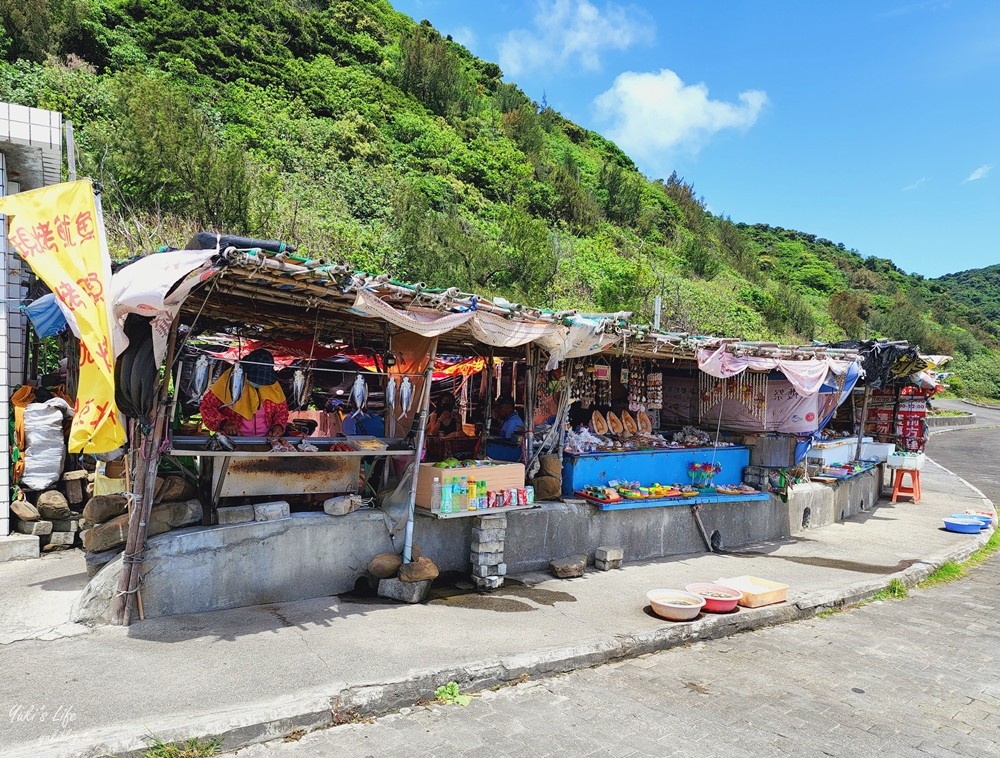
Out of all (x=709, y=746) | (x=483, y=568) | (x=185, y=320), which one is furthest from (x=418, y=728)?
(x=185, y=320)

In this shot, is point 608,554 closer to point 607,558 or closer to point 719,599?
point 607,558

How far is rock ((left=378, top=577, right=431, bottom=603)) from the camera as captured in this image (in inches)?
264

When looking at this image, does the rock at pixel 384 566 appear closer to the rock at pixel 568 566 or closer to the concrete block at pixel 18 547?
the rock at pixel 568 566

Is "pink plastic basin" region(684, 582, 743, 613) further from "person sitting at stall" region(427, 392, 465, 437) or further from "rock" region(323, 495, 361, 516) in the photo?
"person sitting at stall" region(427, 392, 465, 437)

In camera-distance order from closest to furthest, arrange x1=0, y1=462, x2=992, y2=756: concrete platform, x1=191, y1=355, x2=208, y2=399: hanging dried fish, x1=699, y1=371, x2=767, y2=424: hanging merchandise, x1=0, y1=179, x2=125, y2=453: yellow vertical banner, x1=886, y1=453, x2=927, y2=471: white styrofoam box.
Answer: x1=0, y1=462, x2=992, y2=756: concrete platform → x1=0, y1=179, x2=125, y2=453: yellow vertical banner → x1=191, y1=355, x2=208, y2=399: hanging dried fish → x1=699, y1=371, x2=767, y2=424: hanging merchandise → x1=886, y1=453, x2=927, y2=471: white styrofoam box

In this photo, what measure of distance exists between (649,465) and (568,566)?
2.75 metres

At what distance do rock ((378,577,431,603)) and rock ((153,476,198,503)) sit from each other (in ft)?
7.51

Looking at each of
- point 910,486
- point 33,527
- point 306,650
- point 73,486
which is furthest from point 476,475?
point 910,486

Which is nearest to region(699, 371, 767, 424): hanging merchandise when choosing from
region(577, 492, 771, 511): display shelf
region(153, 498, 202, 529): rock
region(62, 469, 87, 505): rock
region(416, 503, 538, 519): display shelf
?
region(577, 492, 771, 511): display shelf

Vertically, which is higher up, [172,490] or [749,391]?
[749,391]

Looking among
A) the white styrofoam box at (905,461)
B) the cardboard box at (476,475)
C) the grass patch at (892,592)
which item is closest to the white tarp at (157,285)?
the cardboard box at (476,475)

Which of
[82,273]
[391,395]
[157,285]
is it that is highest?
[82,273]

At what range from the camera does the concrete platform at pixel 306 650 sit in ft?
13.6

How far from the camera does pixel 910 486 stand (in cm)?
1659
